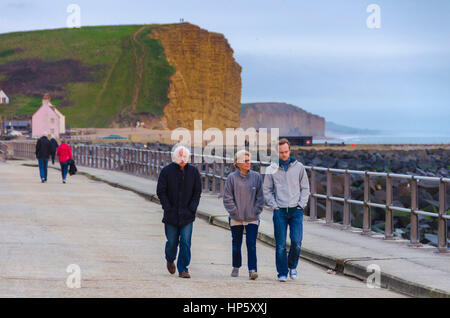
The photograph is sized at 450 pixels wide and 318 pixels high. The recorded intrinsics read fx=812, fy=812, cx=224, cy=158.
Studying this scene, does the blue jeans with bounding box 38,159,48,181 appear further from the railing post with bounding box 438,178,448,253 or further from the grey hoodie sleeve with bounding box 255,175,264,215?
the grey hoodie sleeve with bounding box 255,175,264,215

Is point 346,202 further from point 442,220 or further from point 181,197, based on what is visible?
point 181,197

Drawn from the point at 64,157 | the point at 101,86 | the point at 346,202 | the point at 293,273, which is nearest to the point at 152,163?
the point at 64,157

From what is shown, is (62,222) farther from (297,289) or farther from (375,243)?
(297,289)

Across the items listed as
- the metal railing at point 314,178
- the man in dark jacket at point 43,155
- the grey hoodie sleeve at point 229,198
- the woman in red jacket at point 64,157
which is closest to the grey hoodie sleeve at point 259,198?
the grey hoodie sleeve at point 229,198

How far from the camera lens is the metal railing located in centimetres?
1362

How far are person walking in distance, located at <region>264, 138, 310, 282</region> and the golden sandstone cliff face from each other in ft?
476

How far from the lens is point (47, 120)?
138375 millimetres

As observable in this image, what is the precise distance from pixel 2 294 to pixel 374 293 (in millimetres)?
4527

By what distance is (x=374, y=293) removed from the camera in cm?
1023

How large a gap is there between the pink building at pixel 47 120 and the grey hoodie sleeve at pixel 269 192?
128237mm

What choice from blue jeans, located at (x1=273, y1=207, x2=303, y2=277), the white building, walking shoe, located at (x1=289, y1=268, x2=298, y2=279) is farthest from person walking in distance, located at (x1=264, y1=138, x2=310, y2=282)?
the white building

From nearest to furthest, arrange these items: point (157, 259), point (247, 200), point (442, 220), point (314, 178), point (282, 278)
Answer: point (282, 278)
point (247, 200)
point (157, 259)
point (442, 220)
point (314, 178)

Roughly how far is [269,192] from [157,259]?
8.85ft

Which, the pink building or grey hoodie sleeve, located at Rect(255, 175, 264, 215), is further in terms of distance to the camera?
the pink building
